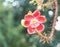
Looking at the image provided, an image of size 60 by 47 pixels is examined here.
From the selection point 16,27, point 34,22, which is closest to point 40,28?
point 34,22

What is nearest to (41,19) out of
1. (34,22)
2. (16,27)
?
→ (34,22)

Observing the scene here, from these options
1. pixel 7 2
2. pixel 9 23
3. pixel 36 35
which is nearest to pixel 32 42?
pixel 36 35

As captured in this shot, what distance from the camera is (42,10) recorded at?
1.74 m

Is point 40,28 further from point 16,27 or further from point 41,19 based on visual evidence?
point 16,27

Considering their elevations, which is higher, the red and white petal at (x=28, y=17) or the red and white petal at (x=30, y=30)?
the red and white petal at (x=28, y=17)

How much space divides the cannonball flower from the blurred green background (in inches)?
1.7

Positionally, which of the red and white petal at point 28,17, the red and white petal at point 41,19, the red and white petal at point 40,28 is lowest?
the red and white petal at point 40,28

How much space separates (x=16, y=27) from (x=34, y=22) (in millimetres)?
132

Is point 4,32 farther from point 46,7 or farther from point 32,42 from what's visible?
point 46,7

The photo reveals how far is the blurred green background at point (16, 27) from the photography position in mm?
1687

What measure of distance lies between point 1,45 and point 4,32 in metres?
0.08

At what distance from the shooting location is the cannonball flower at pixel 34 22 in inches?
64.9

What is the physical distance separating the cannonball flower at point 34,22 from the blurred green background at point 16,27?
4 centimetres

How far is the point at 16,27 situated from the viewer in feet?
5.65
